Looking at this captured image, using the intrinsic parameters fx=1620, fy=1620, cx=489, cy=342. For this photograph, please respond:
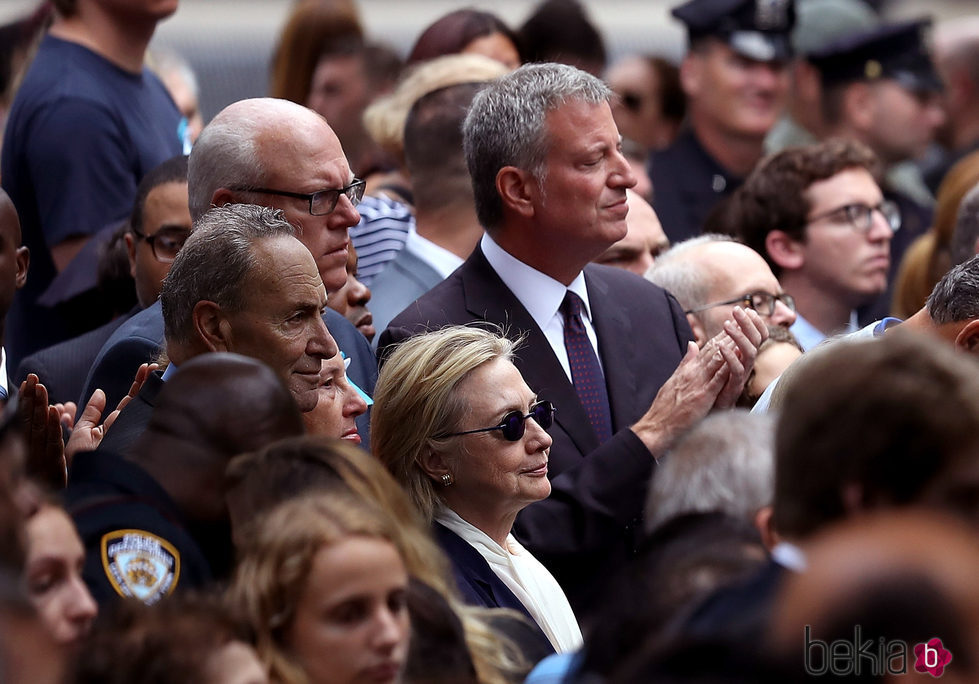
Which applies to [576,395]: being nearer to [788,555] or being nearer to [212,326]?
[212,326]

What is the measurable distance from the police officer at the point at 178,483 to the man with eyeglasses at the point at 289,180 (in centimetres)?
130

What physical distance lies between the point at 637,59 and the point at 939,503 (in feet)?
22.5

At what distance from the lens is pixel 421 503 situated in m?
4.20

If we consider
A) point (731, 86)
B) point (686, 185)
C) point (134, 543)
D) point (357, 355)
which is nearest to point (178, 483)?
point (134, 543)

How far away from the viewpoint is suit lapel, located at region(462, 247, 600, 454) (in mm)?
4738

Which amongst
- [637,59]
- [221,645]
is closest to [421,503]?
[221,645]

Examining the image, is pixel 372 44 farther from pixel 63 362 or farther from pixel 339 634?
pixel 339 634

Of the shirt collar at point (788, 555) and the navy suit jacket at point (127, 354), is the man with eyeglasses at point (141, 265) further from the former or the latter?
the shirt collar at point (788, 555)

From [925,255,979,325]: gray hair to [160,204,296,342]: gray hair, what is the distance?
5.83ft

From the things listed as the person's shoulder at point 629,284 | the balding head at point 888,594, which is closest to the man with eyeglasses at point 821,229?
the person's shoulder at point 629,284

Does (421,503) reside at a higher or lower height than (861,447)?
lower

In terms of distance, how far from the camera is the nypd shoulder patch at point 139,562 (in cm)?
299

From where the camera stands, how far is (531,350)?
479cm

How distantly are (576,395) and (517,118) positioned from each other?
0.90 meters
